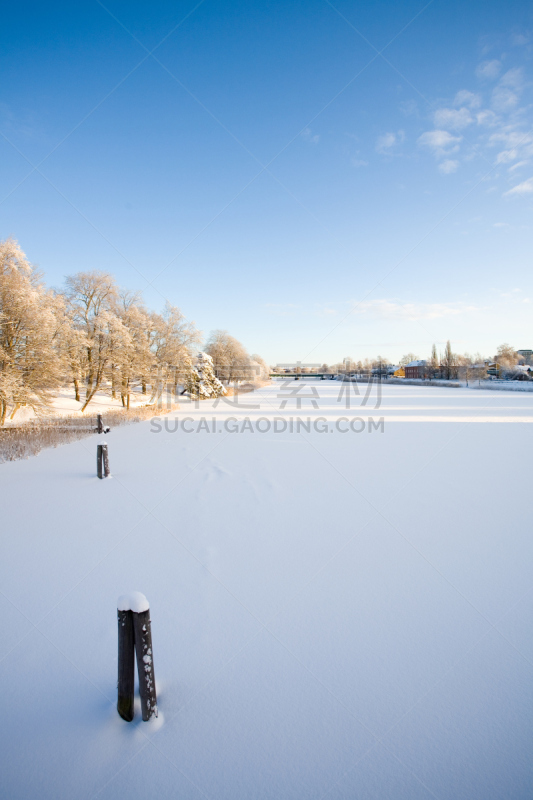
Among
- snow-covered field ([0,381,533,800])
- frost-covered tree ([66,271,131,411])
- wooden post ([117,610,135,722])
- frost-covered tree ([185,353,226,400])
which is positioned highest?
frost-covered tree ([66,271,131,411])

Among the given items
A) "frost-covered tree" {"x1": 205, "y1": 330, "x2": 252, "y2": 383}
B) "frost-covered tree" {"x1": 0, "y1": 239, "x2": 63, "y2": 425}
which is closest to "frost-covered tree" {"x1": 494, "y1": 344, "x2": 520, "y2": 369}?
"frost-covered tree" {"x1": 205, "y1": 330, "x2": 252, "y2": 383}

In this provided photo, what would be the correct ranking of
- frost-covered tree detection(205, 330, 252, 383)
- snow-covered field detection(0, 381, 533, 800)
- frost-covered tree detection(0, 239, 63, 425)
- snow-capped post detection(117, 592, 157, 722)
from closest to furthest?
snow-covered field detection(0, 381, 533, 800) → snow-capped post detection(117, 592, 157, 722) → frost-covered tree detection(0, 239, 63, 425) → frost-covered tree detection(205, 330, 252, 383)

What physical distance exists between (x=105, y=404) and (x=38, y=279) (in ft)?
42.2

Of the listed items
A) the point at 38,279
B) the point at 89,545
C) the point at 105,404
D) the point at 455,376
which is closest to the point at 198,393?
the point at 105,404

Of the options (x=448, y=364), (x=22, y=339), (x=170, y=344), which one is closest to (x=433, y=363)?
(x=448, y=364)

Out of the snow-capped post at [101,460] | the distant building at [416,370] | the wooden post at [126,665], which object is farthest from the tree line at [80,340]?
the distant building at [416,370]

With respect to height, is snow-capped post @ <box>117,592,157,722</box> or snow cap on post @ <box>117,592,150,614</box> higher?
snow cap on post @ <box>117,592,150,614</box>

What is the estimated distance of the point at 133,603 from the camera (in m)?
2.16

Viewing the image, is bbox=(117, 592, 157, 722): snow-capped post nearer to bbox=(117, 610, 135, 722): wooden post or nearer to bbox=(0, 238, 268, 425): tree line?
bbox=(117, 610, 135, 722): wooden post

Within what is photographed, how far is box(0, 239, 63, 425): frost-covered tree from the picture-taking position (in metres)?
12.7

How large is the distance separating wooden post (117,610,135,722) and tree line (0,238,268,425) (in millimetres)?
13366

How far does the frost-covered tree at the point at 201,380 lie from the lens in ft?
114

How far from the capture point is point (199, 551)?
4457mm

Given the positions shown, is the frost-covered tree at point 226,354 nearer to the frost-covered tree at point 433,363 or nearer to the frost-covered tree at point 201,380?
the frost-covered tree at point 201,380
